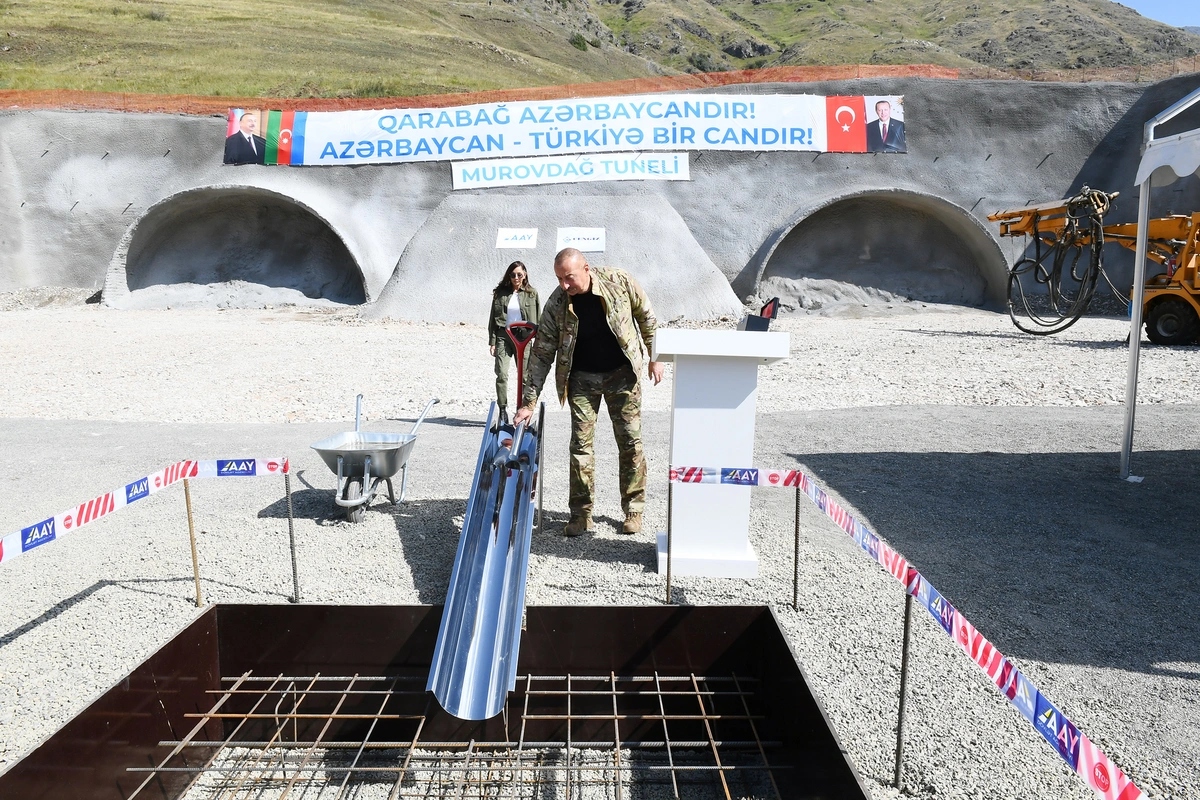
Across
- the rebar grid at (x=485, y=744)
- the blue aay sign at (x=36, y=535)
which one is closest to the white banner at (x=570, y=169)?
the rebar grid at (x=485, y=744)

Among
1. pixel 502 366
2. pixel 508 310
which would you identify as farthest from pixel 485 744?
pixel 502 366

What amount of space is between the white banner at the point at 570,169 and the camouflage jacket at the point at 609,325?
45.0 ft

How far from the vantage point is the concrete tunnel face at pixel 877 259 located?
2022 cm

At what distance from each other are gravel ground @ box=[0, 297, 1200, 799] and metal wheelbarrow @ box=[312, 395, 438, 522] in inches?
9.9

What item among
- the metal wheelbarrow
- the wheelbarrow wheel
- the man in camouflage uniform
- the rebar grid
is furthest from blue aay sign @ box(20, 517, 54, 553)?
the man in camouflage uniform

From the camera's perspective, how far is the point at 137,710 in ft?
10.1

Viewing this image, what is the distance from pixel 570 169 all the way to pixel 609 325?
14316 millimetres

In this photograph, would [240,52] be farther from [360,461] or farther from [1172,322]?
[360,461]

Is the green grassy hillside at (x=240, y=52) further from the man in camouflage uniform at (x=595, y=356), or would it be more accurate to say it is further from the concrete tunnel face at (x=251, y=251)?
the man in camouflage uniform at (x=595, y=356)

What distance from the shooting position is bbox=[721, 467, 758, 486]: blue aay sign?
4023 millimetres

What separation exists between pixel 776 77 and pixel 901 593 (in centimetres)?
1840

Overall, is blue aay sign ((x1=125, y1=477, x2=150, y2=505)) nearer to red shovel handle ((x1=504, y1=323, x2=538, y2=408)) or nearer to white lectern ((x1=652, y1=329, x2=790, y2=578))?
white lectern ((x1=652, y1=329, x2=790, y2=578))

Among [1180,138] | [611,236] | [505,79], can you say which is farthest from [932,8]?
[1180,138]

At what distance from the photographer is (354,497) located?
5461 millimetres
